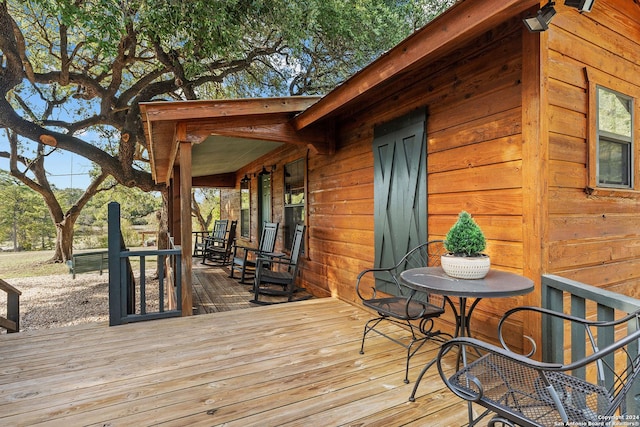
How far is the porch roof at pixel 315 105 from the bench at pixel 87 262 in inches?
207

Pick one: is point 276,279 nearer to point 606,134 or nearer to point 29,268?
point 606,134

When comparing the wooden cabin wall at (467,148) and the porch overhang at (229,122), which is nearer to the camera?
the wooden cabin wall at (467,148)

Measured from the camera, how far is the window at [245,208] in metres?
8.15

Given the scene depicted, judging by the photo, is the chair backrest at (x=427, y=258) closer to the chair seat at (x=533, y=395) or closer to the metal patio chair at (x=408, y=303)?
the metal patio chair at (x=408, y=303)

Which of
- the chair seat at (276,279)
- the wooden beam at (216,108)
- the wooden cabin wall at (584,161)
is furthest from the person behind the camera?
the chair seat at (276,279)

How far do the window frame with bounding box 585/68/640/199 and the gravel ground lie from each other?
7.24 metres

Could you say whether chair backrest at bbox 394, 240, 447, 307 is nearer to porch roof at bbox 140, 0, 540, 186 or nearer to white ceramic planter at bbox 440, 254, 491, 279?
white ceramic planter at bbox 440, 254, 491, 279

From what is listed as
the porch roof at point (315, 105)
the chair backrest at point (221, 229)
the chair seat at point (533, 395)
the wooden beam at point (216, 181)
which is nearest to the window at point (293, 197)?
the porch roof at point (315, 105)

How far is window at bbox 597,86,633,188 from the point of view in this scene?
7.77 ft

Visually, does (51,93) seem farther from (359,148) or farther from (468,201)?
(468,201)

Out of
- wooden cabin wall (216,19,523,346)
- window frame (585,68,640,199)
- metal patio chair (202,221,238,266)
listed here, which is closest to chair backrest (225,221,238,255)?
metal patio chair (202,221,238,266)

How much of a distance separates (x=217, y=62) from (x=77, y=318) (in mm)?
6059

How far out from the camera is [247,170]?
27.2 ft

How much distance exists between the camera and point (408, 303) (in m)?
2.12
